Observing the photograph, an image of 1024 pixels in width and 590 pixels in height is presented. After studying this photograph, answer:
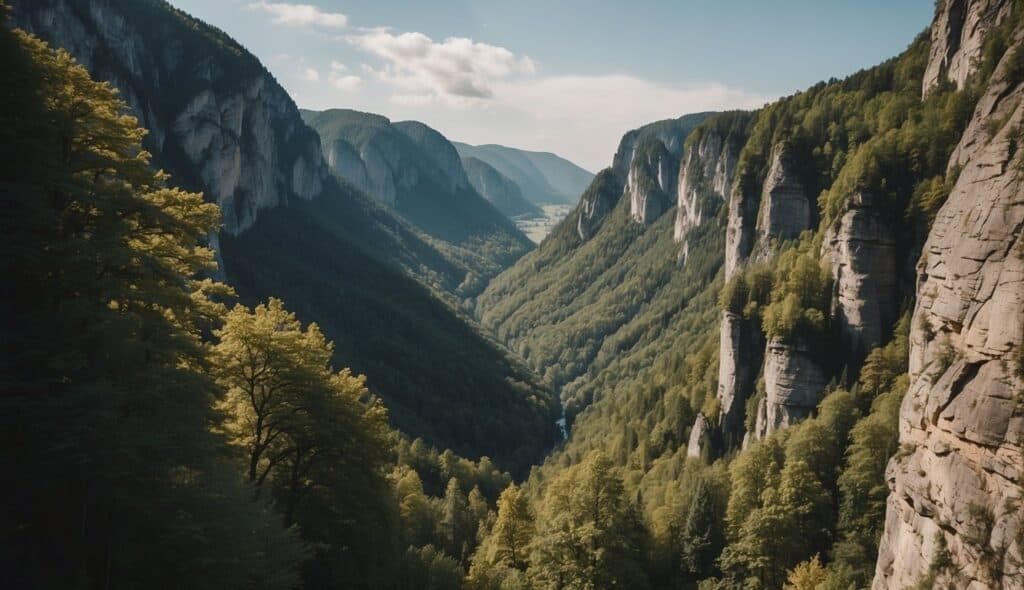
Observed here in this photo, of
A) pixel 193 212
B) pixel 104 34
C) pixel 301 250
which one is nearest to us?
pixel 193 212

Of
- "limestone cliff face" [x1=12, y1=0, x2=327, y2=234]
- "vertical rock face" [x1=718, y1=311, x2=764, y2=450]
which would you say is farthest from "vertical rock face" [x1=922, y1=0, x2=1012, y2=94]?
"limestone cliff face" [x1=12, y1=0, x2=327, y2=234]

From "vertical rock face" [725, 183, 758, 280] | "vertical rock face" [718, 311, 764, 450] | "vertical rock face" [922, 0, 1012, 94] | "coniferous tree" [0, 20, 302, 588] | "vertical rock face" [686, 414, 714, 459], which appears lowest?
"vertical rock face" [686, 414, 714, 459]

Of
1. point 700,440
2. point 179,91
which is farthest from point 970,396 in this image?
point 179,91

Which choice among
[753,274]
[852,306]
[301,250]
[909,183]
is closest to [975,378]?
[852,306]

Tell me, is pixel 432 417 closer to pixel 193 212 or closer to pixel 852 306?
pixel 852 306

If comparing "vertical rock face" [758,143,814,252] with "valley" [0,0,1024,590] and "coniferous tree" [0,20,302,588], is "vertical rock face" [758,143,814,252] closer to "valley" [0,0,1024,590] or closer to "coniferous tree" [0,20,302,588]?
"valley" [0,0,1024,590]

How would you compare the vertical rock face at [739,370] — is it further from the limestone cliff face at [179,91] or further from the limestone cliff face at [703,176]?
the limestone cliff face at [703,176]

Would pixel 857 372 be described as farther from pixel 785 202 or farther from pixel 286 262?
pixel 286 262
